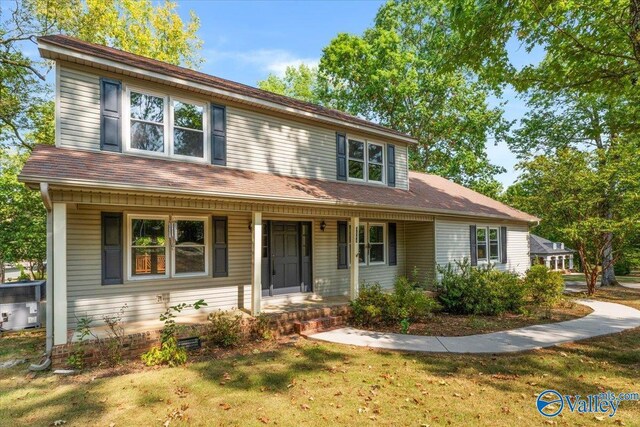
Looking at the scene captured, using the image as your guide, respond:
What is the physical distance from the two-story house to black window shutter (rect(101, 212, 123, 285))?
2 centimetres

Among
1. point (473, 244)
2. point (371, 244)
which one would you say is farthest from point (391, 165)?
point (473, 244)

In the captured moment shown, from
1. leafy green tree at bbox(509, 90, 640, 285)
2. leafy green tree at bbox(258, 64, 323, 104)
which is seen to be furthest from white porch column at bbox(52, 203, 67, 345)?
leafy green tree at bbox(258, 64, 323, 104)

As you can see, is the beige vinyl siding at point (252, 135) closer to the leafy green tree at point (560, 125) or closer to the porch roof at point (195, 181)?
the porch roof at point (195, 181)

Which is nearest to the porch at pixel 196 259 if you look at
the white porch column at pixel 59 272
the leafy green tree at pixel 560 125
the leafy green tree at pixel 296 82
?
the white porch column at pixel 59 272

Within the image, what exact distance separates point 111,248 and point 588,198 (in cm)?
1577

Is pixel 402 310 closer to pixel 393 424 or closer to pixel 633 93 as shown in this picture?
pixel 393 424

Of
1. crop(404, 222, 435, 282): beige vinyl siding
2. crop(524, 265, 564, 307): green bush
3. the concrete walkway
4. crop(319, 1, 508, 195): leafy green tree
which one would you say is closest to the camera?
the concrete walkway

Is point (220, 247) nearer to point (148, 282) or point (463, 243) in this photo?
point (148, 282)

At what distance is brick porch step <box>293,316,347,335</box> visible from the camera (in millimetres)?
7695

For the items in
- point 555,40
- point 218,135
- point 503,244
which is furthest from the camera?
point 503,244

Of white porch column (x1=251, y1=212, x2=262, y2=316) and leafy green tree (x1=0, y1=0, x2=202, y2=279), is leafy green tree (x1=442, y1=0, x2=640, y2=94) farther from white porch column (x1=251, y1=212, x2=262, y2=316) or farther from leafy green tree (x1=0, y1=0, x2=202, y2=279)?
leafy green tree (x1=0, y1=0, x2=202, y2=279)

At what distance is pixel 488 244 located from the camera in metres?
14.3

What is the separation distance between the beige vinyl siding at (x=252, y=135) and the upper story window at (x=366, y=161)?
0.87 feet

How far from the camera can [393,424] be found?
3861 mm
